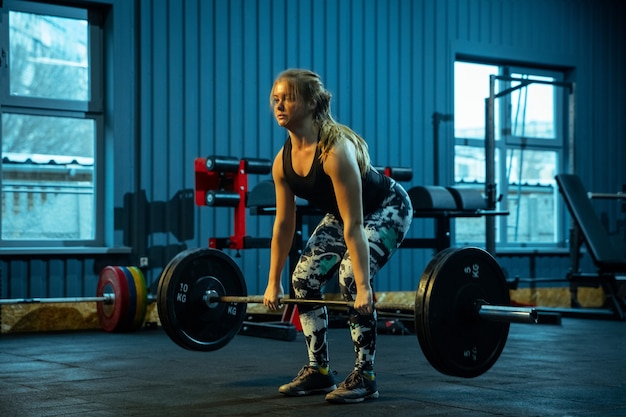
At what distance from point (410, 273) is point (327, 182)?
13.8 feet

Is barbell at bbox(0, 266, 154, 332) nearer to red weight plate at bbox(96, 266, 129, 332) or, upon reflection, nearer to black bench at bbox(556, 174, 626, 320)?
red weight plate at bbox(96, 266, 129, 332)

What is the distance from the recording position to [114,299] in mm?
5219

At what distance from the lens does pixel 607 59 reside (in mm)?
7949

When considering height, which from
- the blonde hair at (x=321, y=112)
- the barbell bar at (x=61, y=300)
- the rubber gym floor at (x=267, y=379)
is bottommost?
the rubber gym floor at (x=267, y=379)

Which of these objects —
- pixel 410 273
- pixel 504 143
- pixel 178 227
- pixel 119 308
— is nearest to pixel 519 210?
pixel 504 143

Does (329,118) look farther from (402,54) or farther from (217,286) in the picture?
(402,54)

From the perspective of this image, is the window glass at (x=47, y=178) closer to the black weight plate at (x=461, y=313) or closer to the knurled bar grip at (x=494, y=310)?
the knurled bar grip at (x=494, y=310)

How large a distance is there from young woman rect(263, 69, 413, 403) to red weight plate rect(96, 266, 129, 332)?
2477mm

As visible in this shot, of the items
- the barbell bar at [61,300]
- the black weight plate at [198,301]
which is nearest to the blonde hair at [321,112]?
the black weight plate at [198,301]

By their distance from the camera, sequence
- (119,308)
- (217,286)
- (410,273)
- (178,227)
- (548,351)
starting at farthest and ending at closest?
(410,273) → (178,227) → (119,308) → (548,351) → (217,286)

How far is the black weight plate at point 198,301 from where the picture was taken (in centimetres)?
315

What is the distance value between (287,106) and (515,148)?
5150 mm

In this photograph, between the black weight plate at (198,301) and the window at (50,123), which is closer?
the black weight plate at (198,301)

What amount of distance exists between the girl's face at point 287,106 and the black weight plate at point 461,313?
598mm
